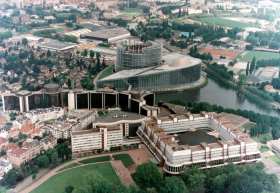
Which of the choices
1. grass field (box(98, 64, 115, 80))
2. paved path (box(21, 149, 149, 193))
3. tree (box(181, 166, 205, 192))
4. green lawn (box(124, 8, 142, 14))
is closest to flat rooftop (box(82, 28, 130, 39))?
grass field (box(98, 64, 115, 80))

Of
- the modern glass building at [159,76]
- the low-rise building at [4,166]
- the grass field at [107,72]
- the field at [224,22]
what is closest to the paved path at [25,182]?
the low-rise building at [4,166]

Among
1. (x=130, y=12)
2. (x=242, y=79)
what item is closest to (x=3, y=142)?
(x=242, y=79)

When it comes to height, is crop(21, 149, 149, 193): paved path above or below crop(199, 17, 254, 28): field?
below

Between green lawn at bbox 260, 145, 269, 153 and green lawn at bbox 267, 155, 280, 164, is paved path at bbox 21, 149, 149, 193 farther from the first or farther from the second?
green lawn at bbox 267, 155, 280, 164

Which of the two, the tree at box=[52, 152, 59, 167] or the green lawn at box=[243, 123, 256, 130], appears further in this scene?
the green lawn at box=[243, 123, 256, 130]

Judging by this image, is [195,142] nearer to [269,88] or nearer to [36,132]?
[36,132]

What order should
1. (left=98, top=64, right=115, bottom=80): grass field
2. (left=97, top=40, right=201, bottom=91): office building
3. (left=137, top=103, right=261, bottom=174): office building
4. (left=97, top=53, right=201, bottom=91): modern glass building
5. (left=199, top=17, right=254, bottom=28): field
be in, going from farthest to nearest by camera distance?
(left=199, top=17, right=254, bottom=28): field
(left=98, top=64, right=115, bottom=80): grass field
(left=97, top=40, right=201, bottom=91): office building
(left=97, top=53, right=201, bottom=91): modern glass building
(left=137, top=103, right=261, bottom=174): office building
